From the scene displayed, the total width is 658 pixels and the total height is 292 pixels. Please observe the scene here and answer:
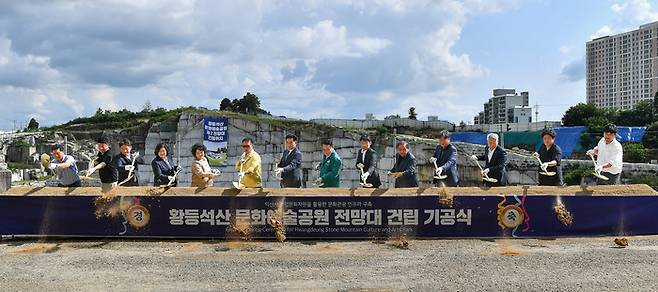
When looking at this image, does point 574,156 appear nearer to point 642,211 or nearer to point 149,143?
point 149,143

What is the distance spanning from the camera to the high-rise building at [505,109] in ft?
272

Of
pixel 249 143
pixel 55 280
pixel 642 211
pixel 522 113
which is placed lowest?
pixel 55 280

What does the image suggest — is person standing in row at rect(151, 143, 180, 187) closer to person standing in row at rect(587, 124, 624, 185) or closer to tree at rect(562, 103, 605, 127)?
person standing in row at rect(587, 124, 624, 185)

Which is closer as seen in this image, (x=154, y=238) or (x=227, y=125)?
(x=154, y=238)

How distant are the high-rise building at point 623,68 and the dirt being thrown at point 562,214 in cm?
9378

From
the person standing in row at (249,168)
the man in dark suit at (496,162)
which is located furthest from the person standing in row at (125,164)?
the man in dark suit at (496,162)

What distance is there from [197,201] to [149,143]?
1690cm

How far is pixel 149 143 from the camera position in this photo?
79.5ft

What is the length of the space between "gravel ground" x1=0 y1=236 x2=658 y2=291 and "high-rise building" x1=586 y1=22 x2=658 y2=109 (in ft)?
312

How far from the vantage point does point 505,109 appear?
94.5 meters

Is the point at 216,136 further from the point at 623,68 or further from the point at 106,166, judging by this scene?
the point at 623,68

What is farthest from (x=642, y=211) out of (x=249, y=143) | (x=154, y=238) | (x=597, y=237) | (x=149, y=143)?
(x=149, y=143)

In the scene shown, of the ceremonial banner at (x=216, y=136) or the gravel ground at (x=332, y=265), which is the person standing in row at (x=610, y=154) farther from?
the ceremonial banner at (x=216, y=136)

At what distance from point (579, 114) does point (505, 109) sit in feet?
116
